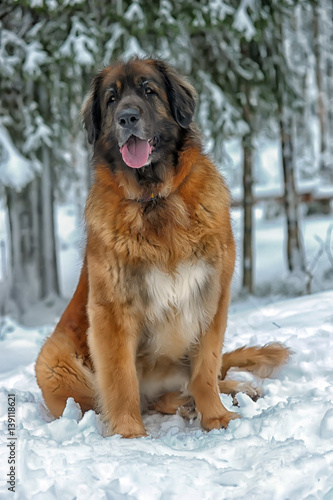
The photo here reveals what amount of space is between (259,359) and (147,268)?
109cm

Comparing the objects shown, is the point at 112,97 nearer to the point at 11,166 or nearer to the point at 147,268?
→ the point at 147,268

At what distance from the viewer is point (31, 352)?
15.9ft

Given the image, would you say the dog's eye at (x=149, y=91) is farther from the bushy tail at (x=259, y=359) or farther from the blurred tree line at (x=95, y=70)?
the blurred tree line at (x=95, y=70)

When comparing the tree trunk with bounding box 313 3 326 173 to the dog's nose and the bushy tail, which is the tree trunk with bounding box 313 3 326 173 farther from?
the dog's nose

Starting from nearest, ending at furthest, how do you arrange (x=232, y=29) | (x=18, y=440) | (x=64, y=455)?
(x=64, y=455), (x=18, y=440), (x=232, y=29)

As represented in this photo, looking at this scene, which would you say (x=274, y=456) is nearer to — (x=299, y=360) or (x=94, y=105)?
(x=299, y=360)

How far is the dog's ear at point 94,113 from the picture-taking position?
3262 mm

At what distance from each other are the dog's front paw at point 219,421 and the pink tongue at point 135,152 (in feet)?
4.56

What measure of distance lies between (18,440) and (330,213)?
18182 millimetres

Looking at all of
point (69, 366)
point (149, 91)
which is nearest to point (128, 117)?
point (149, 91)

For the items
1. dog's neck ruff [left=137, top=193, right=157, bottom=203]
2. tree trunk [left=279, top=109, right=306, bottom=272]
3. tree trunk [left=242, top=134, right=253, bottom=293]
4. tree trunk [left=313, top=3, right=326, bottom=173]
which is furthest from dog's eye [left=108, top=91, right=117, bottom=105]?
tree trunk [left=313, top=3, right=326, bottom=173]

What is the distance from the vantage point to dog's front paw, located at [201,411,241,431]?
2873 mm

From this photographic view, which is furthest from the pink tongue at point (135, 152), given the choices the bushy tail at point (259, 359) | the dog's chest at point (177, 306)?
the bushy tail at point (259, 359)

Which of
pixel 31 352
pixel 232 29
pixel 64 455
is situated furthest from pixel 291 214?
pixel 64 455
